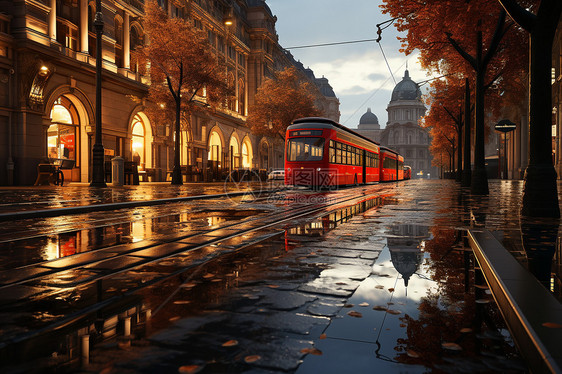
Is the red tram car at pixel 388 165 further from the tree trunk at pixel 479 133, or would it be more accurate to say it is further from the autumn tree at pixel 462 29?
the tree trunk at pixel 479 133

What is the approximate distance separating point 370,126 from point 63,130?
482ft

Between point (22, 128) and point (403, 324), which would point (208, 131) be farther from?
point (403, 324)

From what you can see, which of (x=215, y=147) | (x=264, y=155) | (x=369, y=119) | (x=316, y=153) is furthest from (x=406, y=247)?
(x=369, y=119)

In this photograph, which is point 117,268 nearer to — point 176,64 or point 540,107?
point 540,107

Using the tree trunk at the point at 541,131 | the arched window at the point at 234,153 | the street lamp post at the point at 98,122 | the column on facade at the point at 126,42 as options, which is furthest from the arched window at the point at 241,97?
the tree trunk at the point at 541,131

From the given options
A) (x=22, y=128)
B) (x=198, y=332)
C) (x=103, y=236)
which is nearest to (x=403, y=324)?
(x=198, y=332)

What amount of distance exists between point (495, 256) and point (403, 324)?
6.16ft

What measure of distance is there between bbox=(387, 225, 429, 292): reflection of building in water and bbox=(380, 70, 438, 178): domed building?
460 ft

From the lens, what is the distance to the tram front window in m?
21.4

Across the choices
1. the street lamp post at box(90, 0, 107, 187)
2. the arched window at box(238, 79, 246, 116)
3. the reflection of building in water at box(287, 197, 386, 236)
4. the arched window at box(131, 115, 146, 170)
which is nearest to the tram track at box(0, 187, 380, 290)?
the reflection of building in water at box(287, 197, 386, 236)

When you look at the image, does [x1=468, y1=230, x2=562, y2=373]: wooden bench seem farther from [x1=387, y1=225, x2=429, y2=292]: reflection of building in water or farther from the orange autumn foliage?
the orange autumn foliage

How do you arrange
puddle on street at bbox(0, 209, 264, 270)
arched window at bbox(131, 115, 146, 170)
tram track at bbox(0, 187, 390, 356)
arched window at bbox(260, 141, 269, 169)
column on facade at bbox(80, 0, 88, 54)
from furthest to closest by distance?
arched window at bbox(260, 141, 269, 169) → arched window at bbox(131, 115, 146, 170) → column on facade at bbox(80, 0, 88, 54) → puddle on street at bbox(0, 209, 264, 270) → tram track at bbox(0, 187, 390, 356)

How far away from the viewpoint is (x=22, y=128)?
2088cm

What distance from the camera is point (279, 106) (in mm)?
40312
